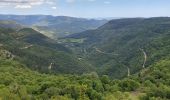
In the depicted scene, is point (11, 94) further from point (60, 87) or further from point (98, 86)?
A: point (98, 86)

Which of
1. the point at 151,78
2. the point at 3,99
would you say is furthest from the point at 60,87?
the point at 151,78

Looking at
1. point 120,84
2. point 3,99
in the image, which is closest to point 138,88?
point 120,84

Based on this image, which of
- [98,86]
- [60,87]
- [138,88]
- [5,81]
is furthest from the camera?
[5,81]

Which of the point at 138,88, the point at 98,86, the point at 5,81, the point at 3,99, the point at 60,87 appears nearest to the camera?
the point at 3,99

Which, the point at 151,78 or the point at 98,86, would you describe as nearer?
the point at 98,86

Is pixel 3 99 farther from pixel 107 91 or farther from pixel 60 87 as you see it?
pixel 107 91

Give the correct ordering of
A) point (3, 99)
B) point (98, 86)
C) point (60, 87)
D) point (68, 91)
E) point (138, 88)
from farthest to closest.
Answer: point (138, 88) < point (98, 86) < point (60, 87) < point (68, 91) < point (3, 99)

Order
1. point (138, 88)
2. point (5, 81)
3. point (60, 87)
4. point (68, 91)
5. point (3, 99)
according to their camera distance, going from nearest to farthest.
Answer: point (3, 99), point (68, 91), point (60, 87), point (138, 88), point (5, 81)

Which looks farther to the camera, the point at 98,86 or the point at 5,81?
the point at 5,81
